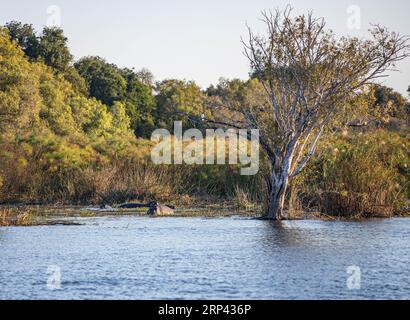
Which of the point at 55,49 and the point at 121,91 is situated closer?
the point at 55,49

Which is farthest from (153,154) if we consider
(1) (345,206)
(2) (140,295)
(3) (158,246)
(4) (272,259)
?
(2) (140,295)

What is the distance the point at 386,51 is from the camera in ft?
94.0

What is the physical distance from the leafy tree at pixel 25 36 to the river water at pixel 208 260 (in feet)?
145

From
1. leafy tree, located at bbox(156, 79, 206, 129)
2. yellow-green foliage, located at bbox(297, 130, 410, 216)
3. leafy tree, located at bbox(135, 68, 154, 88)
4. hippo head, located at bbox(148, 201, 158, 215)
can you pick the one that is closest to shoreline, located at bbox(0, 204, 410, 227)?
hippo head, located at bbox(148, 201, 158, 215)

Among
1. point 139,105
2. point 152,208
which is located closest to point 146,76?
point 139,105

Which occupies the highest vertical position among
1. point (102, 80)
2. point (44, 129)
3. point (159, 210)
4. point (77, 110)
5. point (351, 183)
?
point (102, 80)

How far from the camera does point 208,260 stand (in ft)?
68.4

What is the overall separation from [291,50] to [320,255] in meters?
9.74

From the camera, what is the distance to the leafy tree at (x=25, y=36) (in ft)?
231

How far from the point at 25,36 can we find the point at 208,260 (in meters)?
54.8

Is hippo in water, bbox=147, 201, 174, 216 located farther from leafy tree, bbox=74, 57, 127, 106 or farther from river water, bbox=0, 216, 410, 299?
leafy tree, bbox=74, 57, 127, 106

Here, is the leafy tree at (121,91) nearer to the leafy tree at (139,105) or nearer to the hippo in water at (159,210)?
the leafy tree at (139,105)

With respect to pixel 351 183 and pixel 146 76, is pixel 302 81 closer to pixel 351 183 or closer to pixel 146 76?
pixel 351 183

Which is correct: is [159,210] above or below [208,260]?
above
